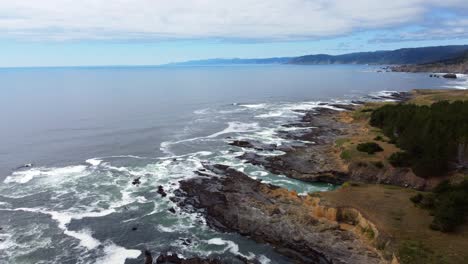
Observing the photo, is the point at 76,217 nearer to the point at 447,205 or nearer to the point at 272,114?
the point at 447,205

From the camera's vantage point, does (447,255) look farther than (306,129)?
No

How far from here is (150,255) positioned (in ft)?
122

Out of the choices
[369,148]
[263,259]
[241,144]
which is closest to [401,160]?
[369,148]

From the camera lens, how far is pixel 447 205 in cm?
3672

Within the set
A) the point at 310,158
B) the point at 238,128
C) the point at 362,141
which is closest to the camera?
the point at 310,158

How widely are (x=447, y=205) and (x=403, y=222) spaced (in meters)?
4.37

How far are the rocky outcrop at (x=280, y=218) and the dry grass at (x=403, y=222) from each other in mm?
2065

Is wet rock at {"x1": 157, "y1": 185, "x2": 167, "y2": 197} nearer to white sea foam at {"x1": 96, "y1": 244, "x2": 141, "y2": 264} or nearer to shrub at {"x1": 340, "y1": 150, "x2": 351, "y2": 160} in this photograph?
white sea foam at {"x1": 96, "y1": 244, "x2": 141, "y2": 264}

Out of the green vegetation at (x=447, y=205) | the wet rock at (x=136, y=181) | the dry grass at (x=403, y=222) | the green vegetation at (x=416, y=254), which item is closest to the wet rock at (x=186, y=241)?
the dry grass at (x=403, y=222)

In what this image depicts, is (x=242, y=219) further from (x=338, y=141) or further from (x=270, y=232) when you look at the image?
(x=338, y=141)

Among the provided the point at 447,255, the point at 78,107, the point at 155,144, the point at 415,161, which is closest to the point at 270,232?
the point at 447,255

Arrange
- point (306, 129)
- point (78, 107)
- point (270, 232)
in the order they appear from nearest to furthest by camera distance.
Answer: point (270, 232) → point (306, 129) → point (78, 107)

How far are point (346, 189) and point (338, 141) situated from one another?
26.3 m

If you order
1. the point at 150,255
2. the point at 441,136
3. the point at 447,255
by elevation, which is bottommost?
the point at 150,255
